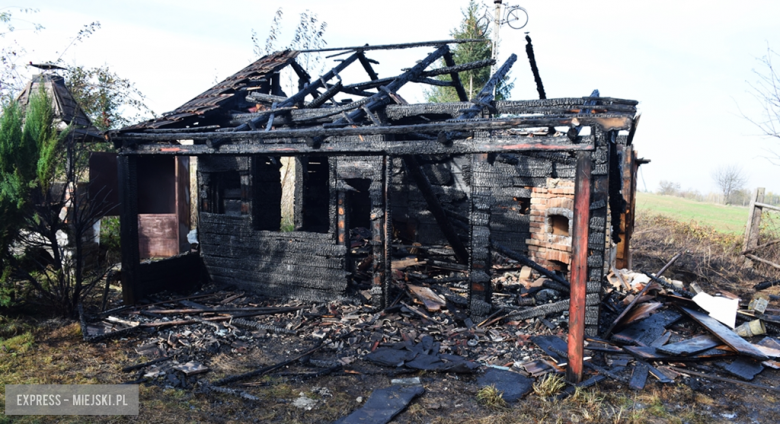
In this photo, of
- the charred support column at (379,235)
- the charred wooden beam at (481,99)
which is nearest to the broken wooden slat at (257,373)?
the charred support column at (379,235)

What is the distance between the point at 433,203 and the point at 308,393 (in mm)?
4387

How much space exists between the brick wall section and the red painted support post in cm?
471

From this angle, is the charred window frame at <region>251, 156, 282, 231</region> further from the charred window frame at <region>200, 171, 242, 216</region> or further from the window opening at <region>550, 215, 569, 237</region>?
the window opening at <region>550, 215, 569, 237</region>

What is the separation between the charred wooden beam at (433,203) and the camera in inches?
329

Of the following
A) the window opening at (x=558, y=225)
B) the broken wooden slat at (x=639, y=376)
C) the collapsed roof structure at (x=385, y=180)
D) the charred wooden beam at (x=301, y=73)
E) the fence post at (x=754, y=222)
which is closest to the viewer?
the broken wooden slat at (x=639, y=376)

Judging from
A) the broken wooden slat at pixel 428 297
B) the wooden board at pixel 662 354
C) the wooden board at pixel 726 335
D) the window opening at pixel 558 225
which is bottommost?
the wooden board at pixel 662 354

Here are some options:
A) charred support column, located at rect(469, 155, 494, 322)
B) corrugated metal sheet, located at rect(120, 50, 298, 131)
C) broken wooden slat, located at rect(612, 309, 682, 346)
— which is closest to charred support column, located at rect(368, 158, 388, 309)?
charred support column, located at rect(469, 155, 494, 322)

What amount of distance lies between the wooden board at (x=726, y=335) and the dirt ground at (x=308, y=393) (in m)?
0.30

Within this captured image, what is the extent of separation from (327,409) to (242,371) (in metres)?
1.58

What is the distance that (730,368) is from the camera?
20.3 ft

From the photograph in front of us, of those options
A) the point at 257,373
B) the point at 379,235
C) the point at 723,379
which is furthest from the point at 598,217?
the point at 257,373

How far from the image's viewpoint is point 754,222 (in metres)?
12.2

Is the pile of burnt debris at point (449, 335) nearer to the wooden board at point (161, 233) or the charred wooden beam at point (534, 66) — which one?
the wooden board at point (161, 233)

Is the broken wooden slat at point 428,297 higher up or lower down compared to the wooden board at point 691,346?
higher up
